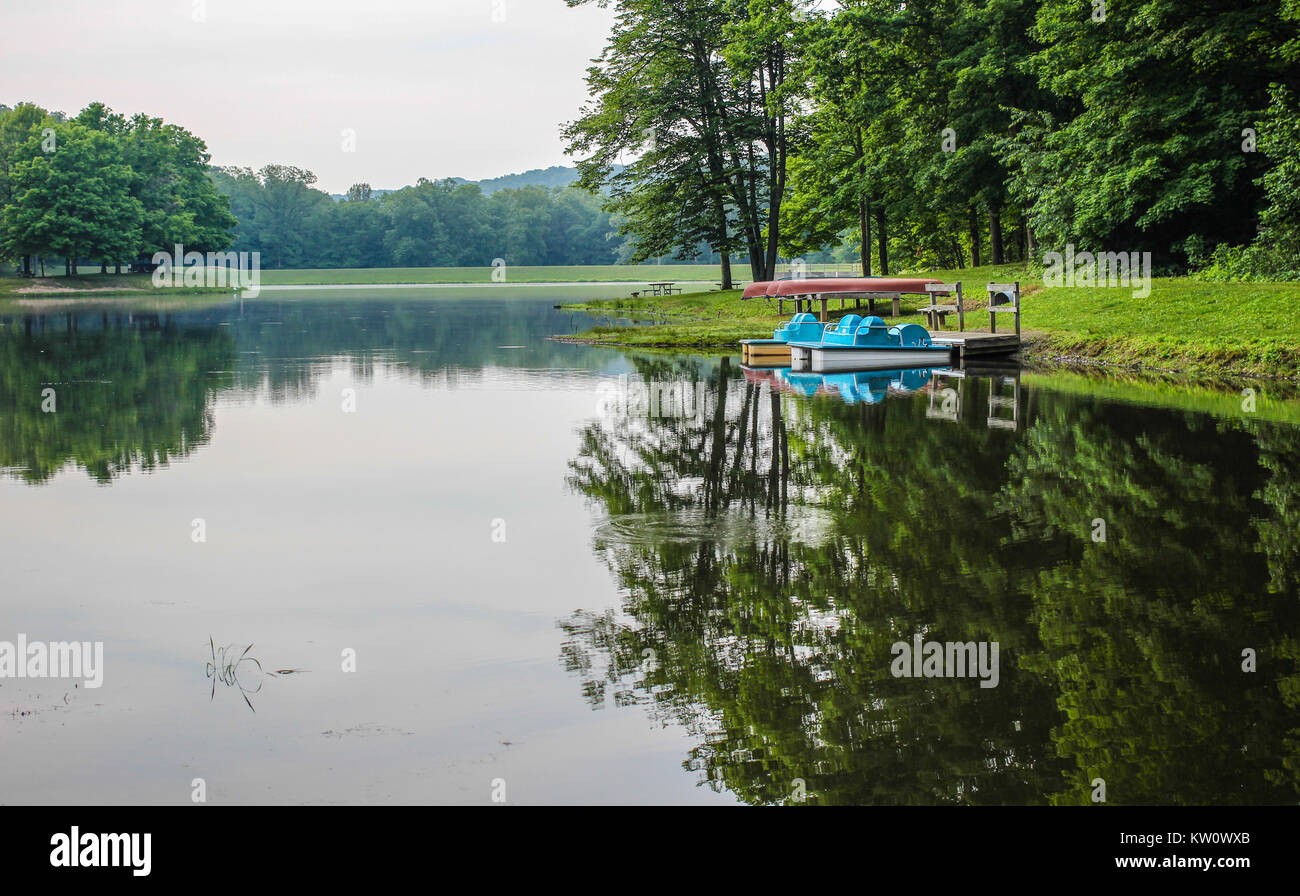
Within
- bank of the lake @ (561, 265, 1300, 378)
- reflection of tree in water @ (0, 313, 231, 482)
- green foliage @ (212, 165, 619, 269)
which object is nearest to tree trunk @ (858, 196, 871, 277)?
bank of the lake @ (561, 265, 1300, 378)

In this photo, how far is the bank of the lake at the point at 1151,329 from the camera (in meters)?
22.8

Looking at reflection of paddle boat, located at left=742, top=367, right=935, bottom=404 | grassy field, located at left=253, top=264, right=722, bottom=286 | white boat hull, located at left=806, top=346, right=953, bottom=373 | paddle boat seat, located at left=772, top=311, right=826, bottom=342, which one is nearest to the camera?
reflection of paddle boat, located at left=742, top=367, right=935, bottom=404

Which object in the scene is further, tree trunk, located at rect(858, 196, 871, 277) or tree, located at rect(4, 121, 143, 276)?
tree, located at rect(4, 121, 143, 276)

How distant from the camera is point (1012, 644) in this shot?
7.25 meters

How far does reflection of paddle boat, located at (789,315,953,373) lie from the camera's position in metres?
26.6

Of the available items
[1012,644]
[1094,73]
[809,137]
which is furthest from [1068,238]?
[1012,644]

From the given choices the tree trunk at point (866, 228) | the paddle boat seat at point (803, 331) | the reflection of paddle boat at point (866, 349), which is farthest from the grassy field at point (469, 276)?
the reflection of paddle boat at point (866, 349)

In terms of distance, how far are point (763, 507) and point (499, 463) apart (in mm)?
4291

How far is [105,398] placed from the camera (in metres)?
21.3

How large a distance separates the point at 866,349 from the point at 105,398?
51.8 ft

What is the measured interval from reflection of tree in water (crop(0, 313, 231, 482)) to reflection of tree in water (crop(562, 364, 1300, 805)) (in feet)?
21.6

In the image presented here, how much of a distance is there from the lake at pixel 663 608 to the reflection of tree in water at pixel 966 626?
0.10 ft

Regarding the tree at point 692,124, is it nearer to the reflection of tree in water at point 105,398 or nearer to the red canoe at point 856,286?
the red canoe at point 856,286

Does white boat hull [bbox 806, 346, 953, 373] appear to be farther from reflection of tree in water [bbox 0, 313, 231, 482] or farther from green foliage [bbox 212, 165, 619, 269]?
green foliage [bbox 212, 165, 619, 269]
